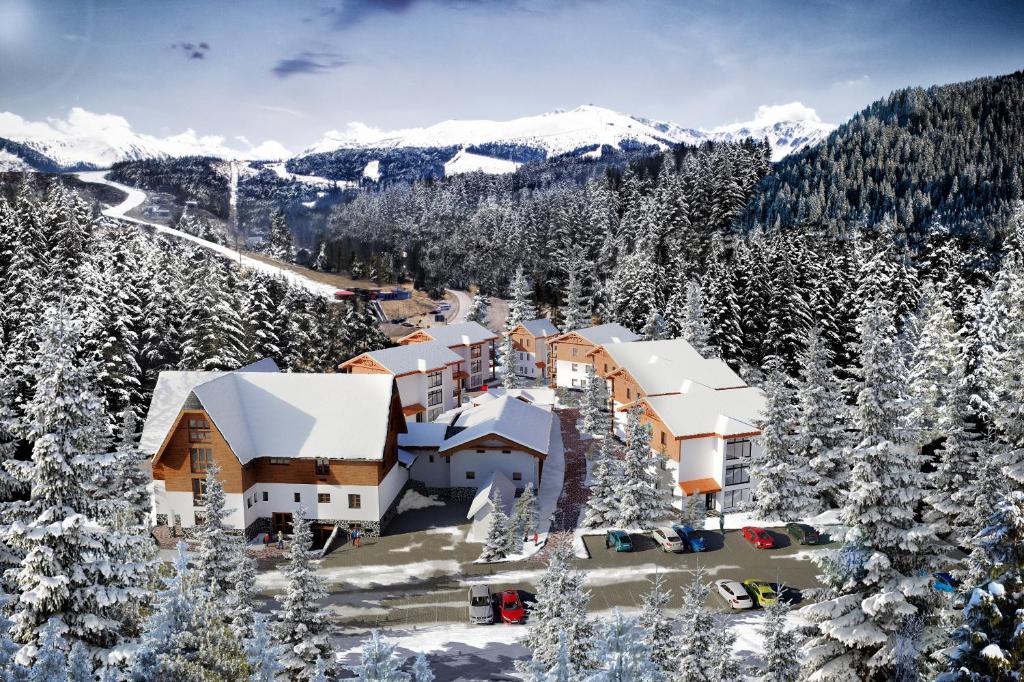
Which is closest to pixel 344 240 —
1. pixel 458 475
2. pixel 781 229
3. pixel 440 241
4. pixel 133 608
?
pixel 440 241

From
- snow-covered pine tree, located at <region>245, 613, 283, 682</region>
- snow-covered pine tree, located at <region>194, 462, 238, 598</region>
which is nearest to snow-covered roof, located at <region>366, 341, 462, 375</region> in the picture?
snow-covered pine tree, located at <region>194, 462, 238, 598</region>

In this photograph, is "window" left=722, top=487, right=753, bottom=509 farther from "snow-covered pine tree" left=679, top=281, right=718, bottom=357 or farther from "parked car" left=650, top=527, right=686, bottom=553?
"snow-covered pine tree" left=679, top=281, right=718, bottom=357

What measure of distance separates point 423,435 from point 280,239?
415ft

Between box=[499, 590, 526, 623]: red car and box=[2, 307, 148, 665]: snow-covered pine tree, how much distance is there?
59.3ft

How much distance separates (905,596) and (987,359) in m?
43.5

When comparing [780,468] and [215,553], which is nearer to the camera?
[215,553]

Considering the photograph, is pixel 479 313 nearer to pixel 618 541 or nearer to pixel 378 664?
pixel 618 541

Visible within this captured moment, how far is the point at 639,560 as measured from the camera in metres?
37.9

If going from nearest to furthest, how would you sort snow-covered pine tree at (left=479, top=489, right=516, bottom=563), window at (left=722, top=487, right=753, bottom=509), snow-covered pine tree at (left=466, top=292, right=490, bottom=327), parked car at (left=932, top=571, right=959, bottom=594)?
parked car at (left=932, top=571, right=959, bottom=594) < snow-covered pine tree at (left=479, top=489, right=516, bottom=563) < window at (left=722, top=487, right=753, bottom=509) < snow-covered pine tree at (left=466, top=292, right=490, bottom=327)

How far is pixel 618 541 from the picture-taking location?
39094 millimetres

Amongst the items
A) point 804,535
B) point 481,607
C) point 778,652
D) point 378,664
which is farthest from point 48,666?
point 804,535

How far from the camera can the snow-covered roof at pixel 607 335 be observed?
2977 inches

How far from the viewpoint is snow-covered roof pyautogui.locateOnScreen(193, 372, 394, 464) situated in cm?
4125

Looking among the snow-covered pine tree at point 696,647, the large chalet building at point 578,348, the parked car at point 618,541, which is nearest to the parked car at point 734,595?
the parked car at point 618,541
